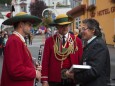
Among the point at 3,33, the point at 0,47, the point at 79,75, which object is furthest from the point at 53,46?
the point at 3,33

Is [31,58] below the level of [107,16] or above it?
above

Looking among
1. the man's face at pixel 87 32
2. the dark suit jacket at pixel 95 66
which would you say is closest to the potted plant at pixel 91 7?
the man's face at pixel 87 32

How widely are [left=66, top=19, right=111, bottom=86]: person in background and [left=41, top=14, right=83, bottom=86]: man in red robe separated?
35.7 inches

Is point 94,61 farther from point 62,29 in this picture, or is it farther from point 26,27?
point 62,29

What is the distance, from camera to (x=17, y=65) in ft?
16.1

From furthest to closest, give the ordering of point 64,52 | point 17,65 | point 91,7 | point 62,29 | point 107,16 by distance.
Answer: point 91,7
point 107,16
point 62,29
point 64,52
point 17,65

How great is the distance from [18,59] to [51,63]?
1.58 metres

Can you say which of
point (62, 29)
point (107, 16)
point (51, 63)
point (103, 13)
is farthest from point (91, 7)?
point (51, 63)

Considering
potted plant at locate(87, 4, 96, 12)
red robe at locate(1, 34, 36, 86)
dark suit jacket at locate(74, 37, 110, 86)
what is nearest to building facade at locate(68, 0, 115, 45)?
potted plant at locate(87, 4, 96, 12)

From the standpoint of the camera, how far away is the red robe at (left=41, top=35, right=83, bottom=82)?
636 centimetres

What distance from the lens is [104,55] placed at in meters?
5.25

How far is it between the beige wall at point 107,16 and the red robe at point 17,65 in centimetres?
2634

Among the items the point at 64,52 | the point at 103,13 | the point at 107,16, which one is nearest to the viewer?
the point at 64,52

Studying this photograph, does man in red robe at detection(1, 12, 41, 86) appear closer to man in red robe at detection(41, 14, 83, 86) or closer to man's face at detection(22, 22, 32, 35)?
man's face at detection(22, 22, 32, 35)
